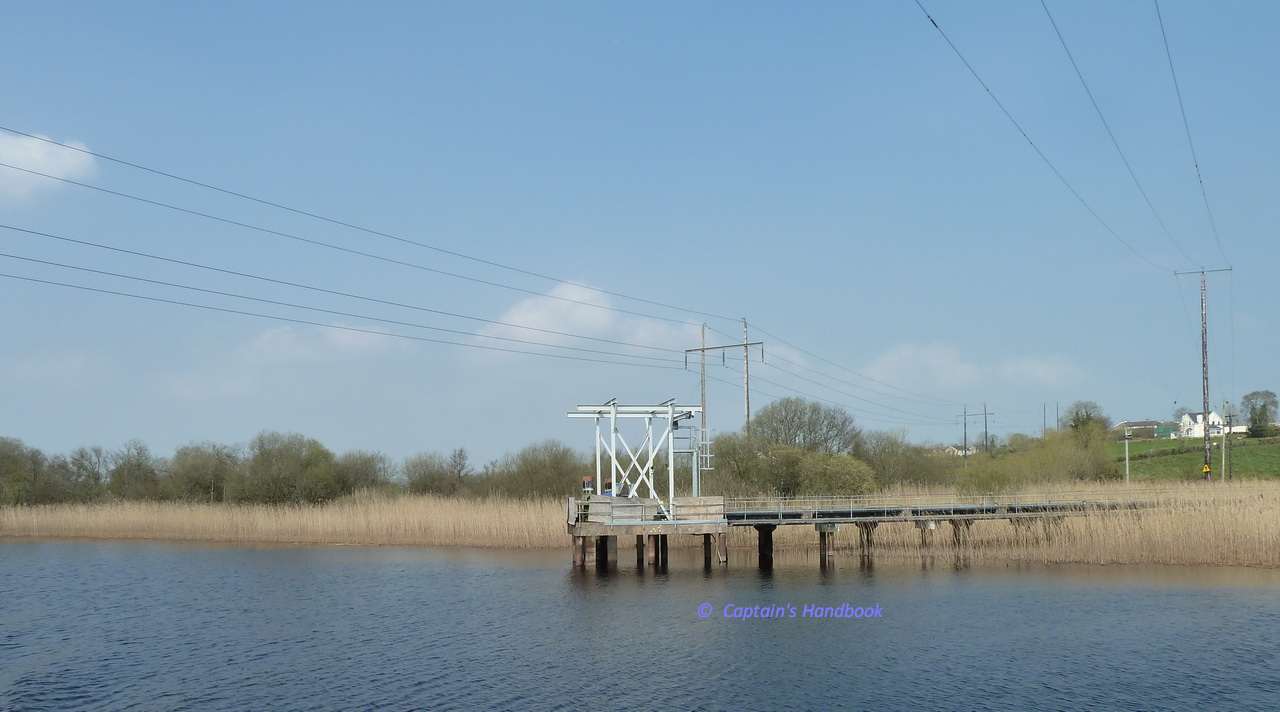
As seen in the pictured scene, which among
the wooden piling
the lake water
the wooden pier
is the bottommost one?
the lake water

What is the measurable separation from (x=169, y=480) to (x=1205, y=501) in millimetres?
60400

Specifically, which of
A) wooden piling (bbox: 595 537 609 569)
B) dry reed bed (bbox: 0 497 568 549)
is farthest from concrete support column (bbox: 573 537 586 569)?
dry reed bed (bbox: 0 497 568 549)

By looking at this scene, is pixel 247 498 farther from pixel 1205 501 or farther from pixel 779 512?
pixel 1205 501

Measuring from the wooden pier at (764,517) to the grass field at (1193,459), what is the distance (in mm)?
30832

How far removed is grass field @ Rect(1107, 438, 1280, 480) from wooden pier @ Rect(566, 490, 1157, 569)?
1214 inches

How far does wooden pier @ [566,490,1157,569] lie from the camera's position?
34.0m

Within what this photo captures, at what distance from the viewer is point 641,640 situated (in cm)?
2362

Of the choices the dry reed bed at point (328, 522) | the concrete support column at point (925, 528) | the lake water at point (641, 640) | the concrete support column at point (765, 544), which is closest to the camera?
the lake water at point (641, 640)

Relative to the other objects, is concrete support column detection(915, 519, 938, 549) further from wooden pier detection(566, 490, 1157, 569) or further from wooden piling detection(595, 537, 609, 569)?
wooden piling detection(595, 537, 609, 569)

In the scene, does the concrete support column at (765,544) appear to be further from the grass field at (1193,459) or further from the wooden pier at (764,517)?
the grass field at (1193,459)

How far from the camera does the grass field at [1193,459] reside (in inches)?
2773

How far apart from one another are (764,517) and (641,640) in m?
14.0

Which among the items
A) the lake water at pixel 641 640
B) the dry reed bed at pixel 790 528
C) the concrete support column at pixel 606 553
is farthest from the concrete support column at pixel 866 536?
the concrete support column at pixel 606 553

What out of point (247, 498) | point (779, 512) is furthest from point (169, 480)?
point (779, 512)
